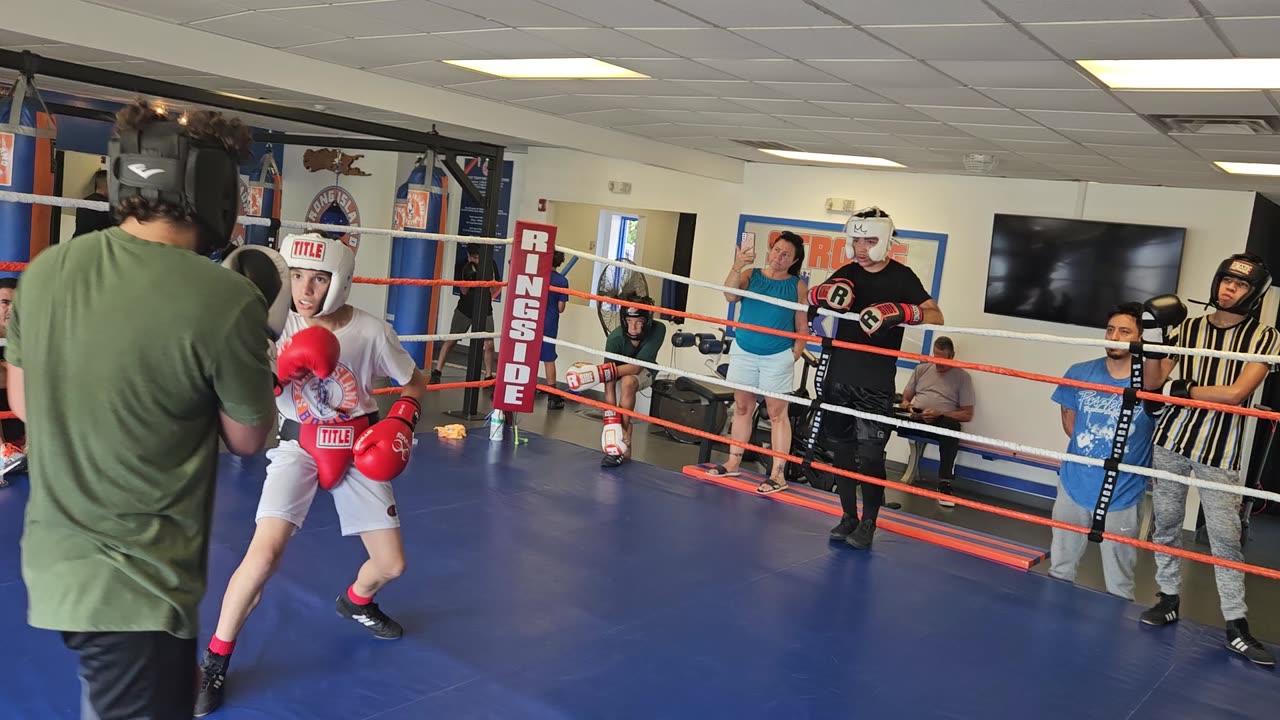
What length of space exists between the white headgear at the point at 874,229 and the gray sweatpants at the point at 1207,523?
1136 millimetres

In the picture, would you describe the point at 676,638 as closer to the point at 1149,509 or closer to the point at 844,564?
the point at 844,564

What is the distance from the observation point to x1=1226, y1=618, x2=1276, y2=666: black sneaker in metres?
2.92

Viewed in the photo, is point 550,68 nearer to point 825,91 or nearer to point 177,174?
point 825,91

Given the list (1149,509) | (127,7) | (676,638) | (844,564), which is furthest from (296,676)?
(1149,509)

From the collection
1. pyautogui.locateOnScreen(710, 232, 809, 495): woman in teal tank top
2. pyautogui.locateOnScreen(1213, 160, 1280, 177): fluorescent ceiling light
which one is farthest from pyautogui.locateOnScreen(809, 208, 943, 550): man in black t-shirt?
pyautogui.locateOnScreen(1213, 160, 1280, 177): fluorescent ceiling light

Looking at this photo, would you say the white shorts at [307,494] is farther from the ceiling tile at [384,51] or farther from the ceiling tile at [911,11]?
the ceiling tile at [384,51]

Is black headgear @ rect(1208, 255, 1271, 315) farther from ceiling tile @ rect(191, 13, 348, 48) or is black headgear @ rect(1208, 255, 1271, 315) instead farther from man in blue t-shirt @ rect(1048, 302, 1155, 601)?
ceiling tile @ rect(191, 13, 348, 48)

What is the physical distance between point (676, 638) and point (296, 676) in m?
0.97

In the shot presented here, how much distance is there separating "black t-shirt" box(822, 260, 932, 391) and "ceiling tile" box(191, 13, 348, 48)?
2.49 metres

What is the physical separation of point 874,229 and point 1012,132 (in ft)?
5.52

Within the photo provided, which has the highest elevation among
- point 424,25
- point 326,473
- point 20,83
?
point 424,25

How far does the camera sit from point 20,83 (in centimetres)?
356

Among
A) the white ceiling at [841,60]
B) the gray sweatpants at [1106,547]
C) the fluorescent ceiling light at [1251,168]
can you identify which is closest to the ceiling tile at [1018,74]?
the white ceiling at [841,60]

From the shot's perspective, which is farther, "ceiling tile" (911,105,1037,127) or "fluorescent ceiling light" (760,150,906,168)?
"fluorescent ceiling light" (760,150,906,168)
